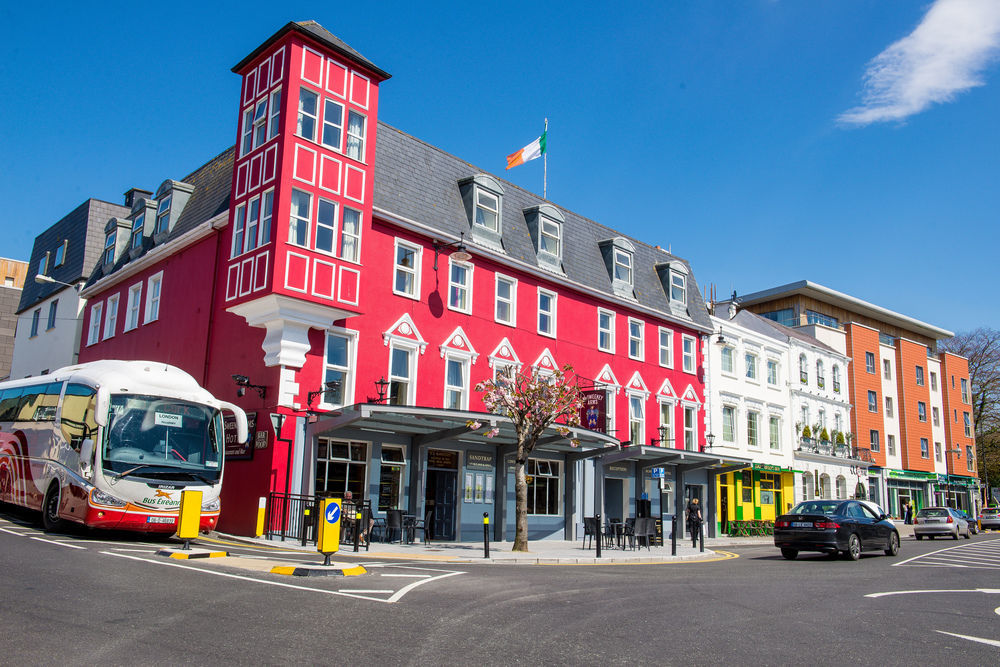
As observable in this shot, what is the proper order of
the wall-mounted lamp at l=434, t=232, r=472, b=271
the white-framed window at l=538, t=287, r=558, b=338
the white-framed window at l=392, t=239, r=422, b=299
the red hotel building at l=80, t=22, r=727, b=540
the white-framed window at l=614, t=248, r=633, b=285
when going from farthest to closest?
1. the white-framed window at l=614, t=248, r=633, b=285
2. the white-framed window at l=538, t=287, r=558, b=338
3. the wall-mounted lamp at l=434, t=232, r=472, b=271
4. the white-framed window at l=392, t=239, r=422, b=299
5. the red hotel building at l=80, t=22, r=727, b=540

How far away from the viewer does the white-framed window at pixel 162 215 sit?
93.8 feet

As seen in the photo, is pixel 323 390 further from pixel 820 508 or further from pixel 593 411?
pixel 820 508

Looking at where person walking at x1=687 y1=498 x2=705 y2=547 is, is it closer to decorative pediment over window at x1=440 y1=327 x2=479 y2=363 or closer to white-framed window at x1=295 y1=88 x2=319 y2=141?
decorative pediment over window at x1=440 y1=327 x2=479 y2=363

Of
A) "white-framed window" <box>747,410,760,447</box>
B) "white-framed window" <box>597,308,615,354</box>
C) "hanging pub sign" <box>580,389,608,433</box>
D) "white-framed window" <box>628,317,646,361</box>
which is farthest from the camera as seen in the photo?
"white-framed window" <box>747,410,760,447</box>

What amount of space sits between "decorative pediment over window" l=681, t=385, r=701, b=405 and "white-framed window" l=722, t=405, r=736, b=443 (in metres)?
2.18

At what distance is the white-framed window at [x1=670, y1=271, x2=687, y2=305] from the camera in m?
35.8

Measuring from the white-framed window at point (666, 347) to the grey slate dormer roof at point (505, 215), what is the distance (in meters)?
0.85

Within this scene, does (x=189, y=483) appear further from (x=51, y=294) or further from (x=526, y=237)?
(x=51, y=294)

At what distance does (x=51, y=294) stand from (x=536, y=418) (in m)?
25.6

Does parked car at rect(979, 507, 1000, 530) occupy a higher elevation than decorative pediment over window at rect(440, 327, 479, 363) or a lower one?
lower

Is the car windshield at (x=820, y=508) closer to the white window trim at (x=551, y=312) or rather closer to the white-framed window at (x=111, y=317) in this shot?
the white window trim at (x=551, y=312)

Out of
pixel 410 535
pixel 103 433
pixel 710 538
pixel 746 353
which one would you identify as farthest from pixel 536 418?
pixel 746 353

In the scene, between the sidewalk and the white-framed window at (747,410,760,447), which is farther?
the white-framed window at (747,410,760,447)

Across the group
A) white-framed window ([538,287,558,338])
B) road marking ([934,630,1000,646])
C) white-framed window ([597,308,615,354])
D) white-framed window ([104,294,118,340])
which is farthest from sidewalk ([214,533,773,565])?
white-framed window ([104,294,118,340])
